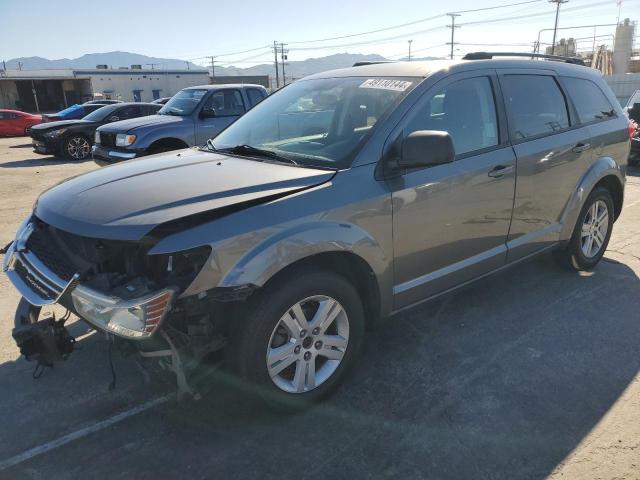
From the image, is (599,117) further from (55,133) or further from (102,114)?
(55,133)

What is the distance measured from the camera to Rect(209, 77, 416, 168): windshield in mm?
3113

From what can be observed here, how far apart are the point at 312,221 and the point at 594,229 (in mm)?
3380

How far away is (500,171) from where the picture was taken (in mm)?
3533

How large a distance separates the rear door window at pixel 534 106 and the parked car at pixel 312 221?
0.05 ft

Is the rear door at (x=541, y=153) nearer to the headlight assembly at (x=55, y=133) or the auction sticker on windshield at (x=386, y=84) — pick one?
the auction sticker on windshield at (x=386, y=84)

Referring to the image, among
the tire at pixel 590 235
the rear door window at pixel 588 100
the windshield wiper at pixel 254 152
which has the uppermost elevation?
the rear door window at pixel 588 100

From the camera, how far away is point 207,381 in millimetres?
2689

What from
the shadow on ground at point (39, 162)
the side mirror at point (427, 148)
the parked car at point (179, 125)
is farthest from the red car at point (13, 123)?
the side mirror at point (427, 148)

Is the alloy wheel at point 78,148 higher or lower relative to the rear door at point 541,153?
lower

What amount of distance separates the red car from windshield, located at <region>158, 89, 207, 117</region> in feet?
58.8

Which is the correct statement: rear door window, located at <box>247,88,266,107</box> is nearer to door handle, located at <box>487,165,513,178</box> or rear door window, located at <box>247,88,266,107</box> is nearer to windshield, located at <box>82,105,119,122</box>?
windshield, located at <box>82,105,119,122</box>

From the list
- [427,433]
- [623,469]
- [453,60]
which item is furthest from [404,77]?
[623,469]

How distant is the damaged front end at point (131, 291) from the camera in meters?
2.24

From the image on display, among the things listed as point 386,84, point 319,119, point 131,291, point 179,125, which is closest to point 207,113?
point 179,125
